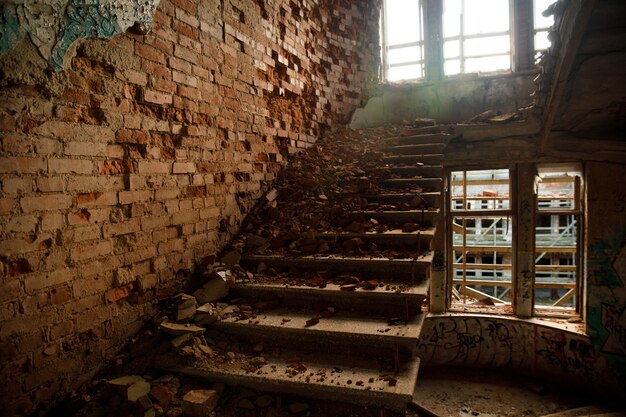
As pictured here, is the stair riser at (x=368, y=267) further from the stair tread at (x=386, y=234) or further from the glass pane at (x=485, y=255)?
the glass pane at (x=485, y=255)

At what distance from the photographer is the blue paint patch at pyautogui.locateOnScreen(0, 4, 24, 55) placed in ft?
6.31

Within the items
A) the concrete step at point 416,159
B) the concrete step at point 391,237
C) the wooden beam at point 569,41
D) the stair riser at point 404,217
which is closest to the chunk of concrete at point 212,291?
the concrete step at point 391,237

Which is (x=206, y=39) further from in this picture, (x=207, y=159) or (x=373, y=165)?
(x=373, y=165)

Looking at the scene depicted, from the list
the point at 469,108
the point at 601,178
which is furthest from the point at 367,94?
the point at 601,178

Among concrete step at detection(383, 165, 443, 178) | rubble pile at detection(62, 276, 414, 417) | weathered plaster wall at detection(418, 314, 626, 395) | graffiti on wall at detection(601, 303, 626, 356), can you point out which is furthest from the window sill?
rubble pile at detection(62, 276, 414, 417)

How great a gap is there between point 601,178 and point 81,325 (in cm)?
620

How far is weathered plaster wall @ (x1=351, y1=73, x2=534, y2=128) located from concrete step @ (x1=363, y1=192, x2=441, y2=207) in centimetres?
314

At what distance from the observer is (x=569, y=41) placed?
3367 mm

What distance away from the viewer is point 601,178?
16.6 ft

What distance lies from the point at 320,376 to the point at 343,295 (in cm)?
78

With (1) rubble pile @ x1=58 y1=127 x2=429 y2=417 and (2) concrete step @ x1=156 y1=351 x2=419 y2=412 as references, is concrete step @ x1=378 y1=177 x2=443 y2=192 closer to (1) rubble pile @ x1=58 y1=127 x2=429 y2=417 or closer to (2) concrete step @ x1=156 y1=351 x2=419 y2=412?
(1) rubble pile @ x1=58 y1=127 x2=429 y2=417

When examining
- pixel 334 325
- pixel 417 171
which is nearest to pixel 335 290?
pixel 334 325

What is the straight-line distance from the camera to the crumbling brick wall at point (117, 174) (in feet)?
6.97

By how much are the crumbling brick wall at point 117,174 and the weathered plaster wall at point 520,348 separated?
387 centimetres
